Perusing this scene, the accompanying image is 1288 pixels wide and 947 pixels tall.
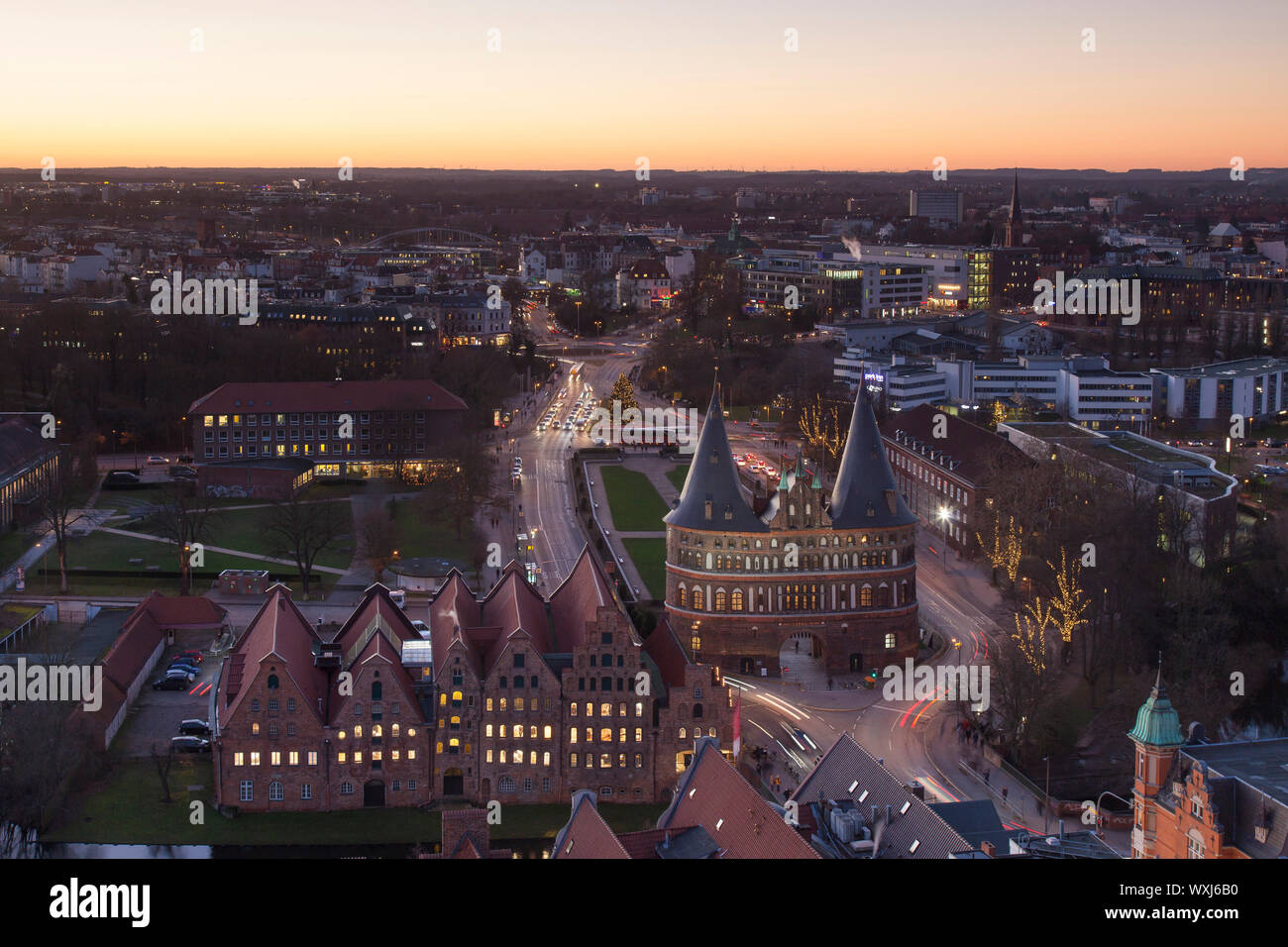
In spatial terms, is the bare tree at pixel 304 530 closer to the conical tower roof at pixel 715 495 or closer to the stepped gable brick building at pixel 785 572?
the stepped gable brick building at pixel 785 572

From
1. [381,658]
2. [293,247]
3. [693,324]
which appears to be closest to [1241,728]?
[381,658]

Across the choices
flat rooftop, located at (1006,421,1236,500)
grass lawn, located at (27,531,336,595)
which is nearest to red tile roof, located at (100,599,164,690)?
grass lawn, located at (27,531,336,595)

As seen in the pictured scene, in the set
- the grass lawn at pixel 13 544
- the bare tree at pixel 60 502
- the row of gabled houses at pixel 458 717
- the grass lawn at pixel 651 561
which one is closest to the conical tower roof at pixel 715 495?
the grass lawn at pixel 651 561

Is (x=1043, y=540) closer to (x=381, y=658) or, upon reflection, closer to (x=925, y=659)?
(x=925, y=659)

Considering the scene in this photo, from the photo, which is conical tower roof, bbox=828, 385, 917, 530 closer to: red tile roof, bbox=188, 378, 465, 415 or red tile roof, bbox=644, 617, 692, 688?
red tile roof, bbox=644, 617, 692, 688

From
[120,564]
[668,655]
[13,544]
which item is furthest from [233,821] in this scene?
[13,544]

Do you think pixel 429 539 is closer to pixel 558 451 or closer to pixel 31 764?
pixel 558 451
